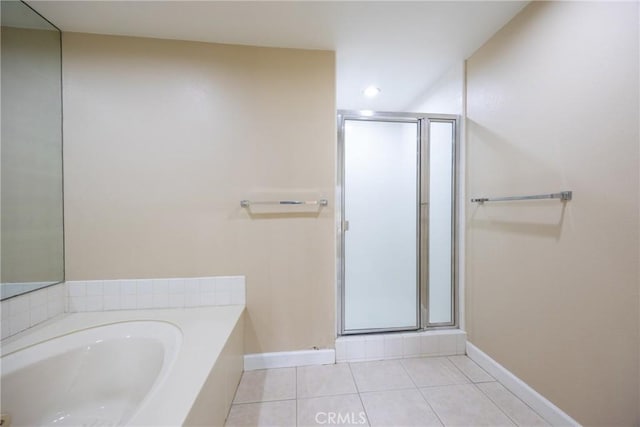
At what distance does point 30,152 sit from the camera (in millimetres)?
1332

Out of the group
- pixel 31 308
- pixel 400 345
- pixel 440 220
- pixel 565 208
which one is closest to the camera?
pixel 565 208

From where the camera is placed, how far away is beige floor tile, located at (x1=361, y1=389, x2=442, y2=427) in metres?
1.20

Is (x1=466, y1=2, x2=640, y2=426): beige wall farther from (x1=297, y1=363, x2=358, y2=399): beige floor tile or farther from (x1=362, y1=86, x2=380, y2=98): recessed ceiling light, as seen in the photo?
(x1=297, y1=363, x2=358, y2=399): beige floor tile

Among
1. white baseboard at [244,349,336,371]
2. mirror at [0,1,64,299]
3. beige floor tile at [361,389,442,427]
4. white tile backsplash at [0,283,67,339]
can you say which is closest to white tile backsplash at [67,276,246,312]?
white tile backsplash at [0,283,67,339]

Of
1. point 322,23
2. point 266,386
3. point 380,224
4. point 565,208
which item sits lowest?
point 266,386

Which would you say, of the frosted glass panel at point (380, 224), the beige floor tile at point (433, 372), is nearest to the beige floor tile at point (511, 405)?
the beige floor tile at point (433, 372)

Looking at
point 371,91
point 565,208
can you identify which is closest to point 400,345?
point 565,208

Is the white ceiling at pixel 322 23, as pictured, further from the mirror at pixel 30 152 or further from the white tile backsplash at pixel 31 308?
the white tile backsplash at pixel 31 308

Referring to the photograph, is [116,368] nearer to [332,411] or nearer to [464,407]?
[332,411]

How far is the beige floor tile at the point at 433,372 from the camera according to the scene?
4.89 feet

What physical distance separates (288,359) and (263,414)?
0.40 metres

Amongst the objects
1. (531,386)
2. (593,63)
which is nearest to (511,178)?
(593,63)

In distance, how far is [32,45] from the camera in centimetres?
135

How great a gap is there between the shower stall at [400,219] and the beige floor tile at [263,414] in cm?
67
